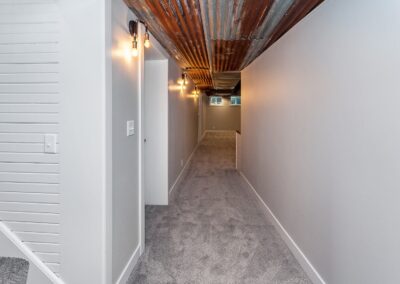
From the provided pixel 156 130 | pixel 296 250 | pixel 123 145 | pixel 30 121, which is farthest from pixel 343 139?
pixel 156 130

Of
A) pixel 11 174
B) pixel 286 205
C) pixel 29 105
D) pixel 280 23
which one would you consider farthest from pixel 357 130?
pixel 11 174

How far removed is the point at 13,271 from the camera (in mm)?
1312

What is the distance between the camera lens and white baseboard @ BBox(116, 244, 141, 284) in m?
1.87

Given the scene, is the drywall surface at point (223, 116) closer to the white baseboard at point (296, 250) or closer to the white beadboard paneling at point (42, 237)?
the white baseboard at point (296, 250)

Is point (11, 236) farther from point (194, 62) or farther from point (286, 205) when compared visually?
point (194, 62)

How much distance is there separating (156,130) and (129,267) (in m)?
1.97

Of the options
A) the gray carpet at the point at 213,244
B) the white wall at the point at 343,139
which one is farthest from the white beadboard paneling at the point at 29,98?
the white wall at the point at 343,139

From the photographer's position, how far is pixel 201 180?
5074mm

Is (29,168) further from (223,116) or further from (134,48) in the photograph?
(223,116)

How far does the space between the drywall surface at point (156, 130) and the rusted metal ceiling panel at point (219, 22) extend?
0.49 m

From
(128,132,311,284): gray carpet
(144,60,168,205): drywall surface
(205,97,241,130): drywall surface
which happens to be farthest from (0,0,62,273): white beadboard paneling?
(205,97,241,130): drywall surface

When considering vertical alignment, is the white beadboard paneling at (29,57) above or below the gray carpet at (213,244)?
above

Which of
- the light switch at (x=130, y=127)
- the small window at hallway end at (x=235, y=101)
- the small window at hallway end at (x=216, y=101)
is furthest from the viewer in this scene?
the small window at hallway end at (x=216, y=101)

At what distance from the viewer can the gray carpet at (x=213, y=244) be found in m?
2.04
